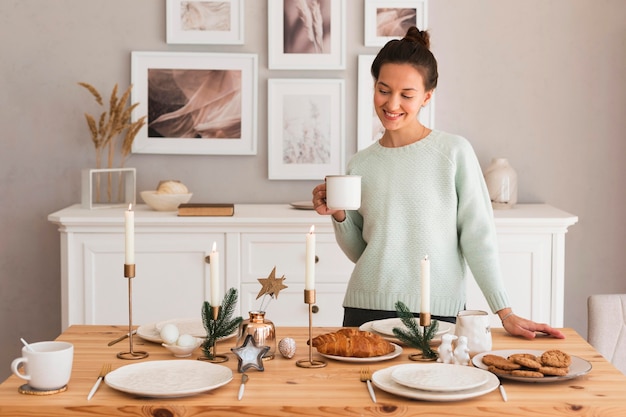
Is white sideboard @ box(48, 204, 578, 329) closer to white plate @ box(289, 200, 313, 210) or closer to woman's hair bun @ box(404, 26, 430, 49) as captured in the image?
white plate @ box(289, 200, 313, 210)

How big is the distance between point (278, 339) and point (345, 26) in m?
2.04

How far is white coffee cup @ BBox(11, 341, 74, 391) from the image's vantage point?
1.57 m

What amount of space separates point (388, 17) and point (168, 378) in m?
2.46

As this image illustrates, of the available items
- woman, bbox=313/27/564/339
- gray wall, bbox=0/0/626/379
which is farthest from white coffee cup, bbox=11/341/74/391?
gray wall, bbox=0/0/626/379

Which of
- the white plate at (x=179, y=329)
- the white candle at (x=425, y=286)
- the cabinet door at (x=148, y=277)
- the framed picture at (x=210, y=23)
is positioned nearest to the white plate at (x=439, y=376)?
the white candle at (x=425, y=286)

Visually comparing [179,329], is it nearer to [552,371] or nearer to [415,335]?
[415,335]

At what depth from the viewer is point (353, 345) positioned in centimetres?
184

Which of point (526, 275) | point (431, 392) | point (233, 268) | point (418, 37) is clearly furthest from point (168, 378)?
point (526, 275)

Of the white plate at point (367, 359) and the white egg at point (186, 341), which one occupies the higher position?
the white egg at point (186, 341)

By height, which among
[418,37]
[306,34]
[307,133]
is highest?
[306,34]

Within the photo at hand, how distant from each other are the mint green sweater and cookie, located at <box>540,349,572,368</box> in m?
0.49

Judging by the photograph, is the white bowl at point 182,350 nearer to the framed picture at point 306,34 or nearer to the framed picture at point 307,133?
the framed picture at point 307,133

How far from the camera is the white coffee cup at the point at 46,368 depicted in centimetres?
157

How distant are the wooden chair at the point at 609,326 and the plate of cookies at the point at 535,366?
0.70 meters
